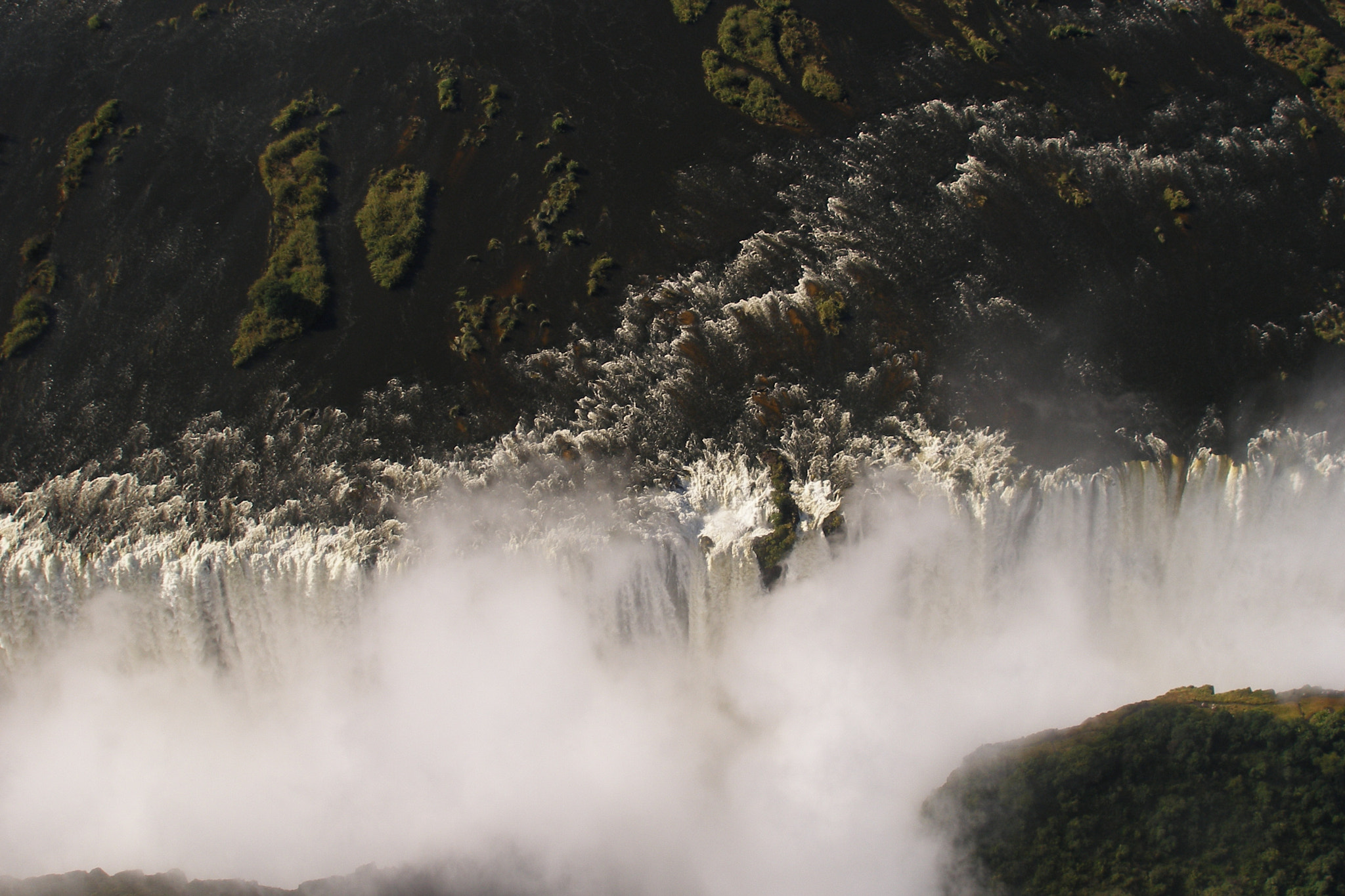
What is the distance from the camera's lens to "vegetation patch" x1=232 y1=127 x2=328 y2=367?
101 ft

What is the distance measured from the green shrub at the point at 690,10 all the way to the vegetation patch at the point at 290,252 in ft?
55.3

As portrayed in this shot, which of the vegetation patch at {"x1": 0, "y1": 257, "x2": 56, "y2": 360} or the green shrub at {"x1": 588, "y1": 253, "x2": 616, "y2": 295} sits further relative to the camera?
the vegetation patch at {"x1": 0, "y1": 257, "x2": 56, "y2": 360}

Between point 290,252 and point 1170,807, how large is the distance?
38.2 meters

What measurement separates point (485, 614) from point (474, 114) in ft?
70.4

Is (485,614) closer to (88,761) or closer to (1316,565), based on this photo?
(88,761)

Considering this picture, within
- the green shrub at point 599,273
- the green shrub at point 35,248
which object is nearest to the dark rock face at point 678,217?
the green shrub at point 599,273

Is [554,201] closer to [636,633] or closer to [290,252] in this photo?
[290,252]

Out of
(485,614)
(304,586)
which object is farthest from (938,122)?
(304,586)

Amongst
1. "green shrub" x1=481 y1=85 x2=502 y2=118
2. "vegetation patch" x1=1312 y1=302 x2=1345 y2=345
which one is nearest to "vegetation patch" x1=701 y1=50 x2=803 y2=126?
"green shrub" x1=481 y1=85 x2=502 y2=118

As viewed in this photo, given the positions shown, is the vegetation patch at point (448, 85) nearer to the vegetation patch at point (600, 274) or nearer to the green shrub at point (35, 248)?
the vegetation patch at point (600, 274)

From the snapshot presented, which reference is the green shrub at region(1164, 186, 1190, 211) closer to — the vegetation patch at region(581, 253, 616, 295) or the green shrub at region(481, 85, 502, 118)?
the vegetation patch at region(581, 253, 616, 295)

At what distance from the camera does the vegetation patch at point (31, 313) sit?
102ft

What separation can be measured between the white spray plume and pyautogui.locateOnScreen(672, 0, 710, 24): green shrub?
2276 centimetres

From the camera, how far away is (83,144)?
33.4 m
